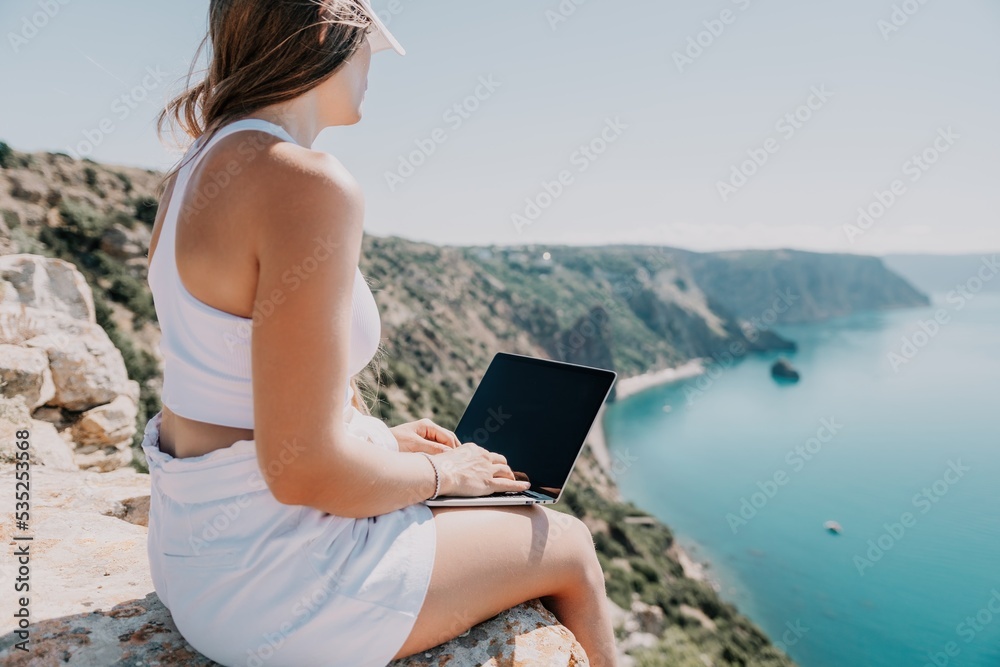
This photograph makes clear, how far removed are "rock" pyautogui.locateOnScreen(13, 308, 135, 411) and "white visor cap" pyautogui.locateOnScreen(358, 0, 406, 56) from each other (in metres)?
3.97

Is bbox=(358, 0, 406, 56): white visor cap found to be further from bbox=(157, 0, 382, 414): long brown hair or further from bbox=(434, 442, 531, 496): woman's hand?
bbox=(434, 442, 531, 496): woman's hand

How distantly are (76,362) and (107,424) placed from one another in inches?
19.7

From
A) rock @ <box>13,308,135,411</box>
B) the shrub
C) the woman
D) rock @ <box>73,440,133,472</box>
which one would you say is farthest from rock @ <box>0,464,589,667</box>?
the shrub

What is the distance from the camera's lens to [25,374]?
142 inches

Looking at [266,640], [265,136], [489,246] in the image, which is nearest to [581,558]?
[266,640]

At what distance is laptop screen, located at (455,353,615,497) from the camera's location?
5.55ft

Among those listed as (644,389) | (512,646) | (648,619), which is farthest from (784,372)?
(512,646)

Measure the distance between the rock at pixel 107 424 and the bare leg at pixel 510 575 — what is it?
12.5ft

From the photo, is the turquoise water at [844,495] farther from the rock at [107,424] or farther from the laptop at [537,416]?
the laptop at [537,416]

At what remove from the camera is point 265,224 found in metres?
0.94

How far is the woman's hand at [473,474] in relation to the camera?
135cm

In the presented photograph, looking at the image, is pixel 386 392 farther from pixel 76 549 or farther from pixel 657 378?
pixel 657 378

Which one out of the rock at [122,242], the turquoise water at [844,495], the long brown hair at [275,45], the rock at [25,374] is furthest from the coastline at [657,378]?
the long brown hair at [275,45]

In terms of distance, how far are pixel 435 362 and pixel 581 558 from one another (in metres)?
33.0
